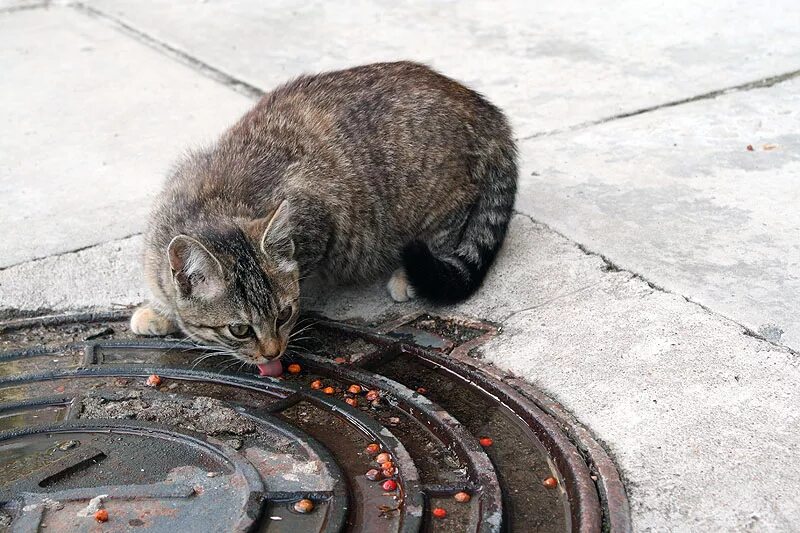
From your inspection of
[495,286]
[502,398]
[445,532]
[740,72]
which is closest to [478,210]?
[495,286]

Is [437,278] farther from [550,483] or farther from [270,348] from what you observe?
[550,483]

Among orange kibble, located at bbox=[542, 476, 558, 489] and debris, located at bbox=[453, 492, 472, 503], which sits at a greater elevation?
debris, located at bbox=[453, 492, 472, 503]

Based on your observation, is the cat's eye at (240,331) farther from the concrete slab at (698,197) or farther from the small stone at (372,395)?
the concrete slab at (698,197)

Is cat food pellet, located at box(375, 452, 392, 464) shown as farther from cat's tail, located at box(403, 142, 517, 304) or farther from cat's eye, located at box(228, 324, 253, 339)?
cat's tail, located at box(403, 142, 517, 304)

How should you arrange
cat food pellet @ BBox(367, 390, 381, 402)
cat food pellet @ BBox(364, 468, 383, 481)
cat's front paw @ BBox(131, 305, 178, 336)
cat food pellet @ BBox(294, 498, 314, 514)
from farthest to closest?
cat's front paw @ BBox(131, 305, 178, 336) < cat food pellet @ BBox(367, 390, 381, 402) < cat food pellet @ BBox(364, 468, 383, 481) < cat food pellet @ BBox(294, 498, 314, 514)

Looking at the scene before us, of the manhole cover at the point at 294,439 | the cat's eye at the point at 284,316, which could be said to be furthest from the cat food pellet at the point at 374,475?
the cat's eye at the point at 284,316

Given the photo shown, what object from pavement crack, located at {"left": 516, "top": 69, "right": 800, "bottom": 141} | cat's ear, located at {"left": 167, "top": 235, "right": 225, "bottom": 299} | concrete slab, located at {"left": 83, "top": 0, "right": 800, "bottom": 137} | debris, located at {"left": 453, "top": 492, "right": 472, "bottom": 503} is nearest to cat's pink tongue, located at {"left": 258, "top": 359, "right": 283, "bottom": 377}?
cat's ear, located at {"left": 167, "top": 235, "right": 225, "bottom": 299}

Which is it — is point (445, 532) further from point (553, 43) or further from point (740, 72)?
point (553, 43)

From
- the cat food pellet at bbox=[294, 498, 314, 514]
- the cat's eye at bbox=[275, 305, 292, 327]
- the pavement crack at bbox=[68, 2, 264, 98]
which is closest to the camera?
the cat food pellet at bbox=[294, 498, 314, 514]
